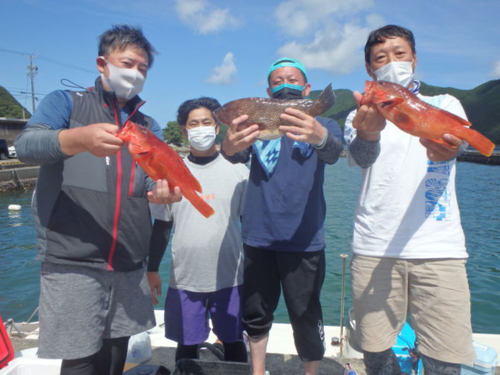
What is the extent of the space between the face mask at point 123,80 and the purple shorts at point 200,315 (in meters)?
1.96

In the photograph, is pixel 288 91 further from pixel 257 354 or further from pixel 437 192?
pixel 257 354

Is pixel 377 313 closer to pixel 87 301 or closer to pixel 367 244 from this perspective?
pixel 367 244

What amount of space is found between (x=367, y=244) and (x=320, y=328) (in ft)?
3.37

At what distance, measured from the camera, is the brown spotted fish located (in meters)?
2.85

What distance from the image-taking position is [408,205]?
9.28 ft

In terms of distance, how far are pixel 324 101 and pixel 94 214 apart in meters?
2.08

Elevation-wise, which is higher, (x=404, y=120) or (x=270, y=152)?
(x=404, y=120)

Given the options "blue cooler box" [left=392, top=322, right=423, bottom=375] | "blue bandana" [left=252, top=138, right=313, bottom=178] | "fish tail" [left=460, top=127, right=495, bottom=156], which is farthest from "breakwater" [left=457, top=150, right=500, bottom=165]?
"fish tail" [left=460, top=127, right=495, bottom=156]

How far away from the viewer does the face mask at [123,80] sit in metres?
2.75

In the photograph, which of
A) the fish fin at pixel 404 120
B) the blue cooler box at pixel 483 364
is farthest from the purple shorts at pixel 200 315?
the blue cooler box at pixel 483 364

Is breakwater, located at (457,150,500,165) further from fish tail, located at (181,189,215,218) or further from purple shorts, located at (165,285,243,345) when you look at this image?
fish tail, located at (181,189,215,218)

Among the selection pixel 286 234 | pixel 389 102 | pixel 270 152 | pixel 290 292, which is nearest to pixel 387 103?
pixel 389 102

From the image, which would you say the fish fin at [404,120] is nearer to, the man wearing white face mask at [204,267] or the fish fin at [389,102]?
the fish fin at [389,102]

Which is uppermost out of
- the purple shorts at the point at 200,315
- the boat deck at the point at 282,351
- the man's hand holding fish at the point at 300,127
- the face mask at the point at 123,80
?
the face mask at the point at 123,80
